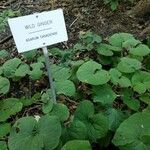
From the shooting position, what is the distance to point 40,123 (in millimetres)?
2035

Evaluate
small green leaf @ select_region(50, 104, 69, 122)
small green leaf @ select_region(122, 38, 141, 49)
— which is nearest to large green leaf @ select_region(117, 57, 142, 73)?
small green leaf @ select_region(122, 38, 141, 49)

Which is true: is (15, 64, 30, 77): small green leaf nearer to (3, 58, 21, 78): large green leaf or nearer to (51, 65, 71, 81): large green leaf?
(3, 58, 21, 78): large green leaf

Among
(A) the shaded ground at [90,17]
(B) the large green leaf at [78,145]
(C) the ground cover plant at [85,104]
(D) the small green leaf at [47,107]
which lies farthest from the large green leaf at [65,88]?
(A) the shaded ground at [90,17]

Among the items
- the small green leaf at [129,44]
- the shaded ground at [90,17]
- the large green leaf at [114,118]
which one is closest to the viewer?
the large green leaf at [114,118]

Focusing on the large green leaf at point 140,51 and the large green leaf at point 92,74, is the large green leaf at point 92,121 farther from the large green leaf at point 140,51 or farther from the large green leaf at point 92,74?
the large green leaf at point 140,51

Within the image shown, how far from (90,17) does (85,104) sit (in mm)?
1863

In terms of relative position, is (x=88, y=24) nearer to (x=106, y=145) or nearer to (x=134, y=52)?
(x=134, y=52)

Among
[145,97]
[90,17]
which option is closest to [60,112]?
[145,97]

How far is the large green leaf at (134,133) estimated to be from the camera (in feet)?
6.49

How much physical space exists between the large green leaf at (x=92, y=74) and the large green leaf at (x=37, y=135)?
1.46ft

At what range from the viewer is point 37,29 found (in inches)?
83.9

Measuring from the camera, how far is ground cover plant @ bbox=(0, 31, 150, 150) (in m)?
2.01

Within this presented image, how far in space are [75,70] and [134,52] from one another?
49cm

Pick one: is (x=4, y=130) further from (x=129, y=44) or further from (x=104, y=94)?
(x=129, y=44)
